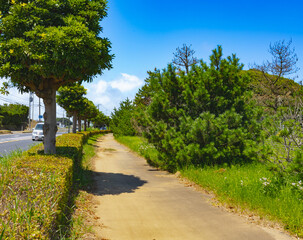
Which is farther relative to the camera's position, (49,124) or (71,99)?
(71,99)

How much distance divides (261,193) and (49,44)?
6002 mm

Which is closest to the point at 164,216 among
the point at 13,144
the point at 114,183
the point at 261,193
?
the point at 261,193

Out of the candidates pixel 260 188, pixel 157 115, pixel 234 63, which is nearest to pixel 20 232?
pixel 260 188

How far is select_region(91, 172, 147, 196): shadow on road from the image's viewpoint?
24.0 feet

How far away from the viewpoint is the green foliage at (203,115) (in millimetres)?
8594

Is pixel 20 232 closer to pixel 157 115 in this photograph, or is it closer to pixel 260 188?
pixel 260 188

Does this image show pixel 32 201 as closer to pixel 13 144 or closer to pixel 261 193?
pixel 261 193

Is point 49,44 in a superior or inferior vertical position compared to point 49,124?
superior

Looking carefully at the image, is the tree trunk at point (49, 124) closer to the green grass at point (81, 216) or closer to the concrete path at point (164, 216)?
the green grass at point (81, 216)

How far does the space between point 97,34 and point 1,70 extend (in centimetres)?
274

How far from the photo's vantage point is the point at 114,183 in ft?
27.4

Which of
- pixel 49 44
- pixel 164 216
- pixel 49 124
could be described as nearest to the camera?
pixel 164 216

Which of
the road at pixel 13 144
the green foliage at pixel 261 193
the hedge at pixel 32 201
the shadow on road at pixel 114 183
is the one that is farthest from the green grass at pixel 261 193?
the road at pixel 13 144

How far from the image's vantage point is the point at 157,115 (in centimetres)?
1009
